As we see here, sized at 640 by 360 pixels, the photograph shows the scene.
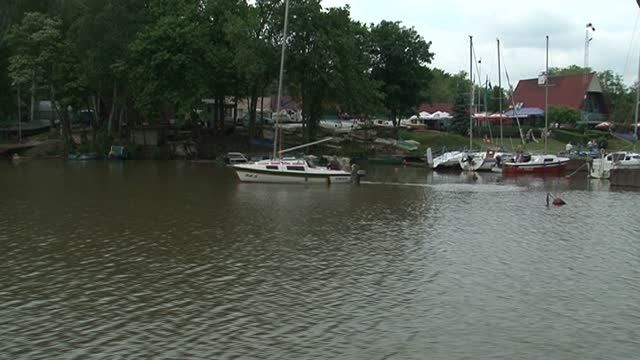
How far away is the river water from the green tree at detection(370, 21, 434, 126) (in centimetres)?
5461

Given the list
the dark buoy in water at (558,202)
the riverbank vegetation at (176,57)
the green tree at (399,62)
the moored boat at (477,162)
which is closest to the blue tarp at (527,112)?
the green tree at (399,62)

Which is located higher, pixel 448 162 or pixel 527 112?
pixel 527 112

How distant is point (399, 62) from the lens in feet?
294

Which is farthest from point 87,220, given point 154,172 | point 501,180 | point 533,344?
point 501,180

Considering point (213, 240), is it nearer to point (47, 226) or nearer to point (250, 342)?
point (47, 226)

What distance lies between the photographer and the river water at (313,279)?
12797 millimetres

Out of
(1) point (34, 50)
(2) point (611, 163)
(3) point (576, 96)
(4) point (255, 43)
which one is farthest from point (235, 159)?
(3) point (576, 96)

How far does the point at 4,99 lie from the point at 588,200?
7016 centimetres

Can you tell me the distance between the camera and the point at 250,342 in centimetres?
1270

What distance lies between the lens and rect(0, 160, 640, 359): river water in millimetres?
12797

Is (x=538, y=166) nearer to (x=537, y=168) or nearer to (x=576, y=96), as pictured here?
(x=537, y=168)

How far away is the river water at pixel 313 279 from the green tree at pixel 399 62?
54.6m

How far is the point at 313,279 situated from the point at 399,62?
74888 mm

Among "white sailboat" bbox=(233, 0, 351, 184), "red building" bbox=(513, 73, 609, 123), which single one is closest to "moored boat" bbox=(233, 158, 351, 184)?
"white sailboat" bbox=(233, 0, 351, 184)
